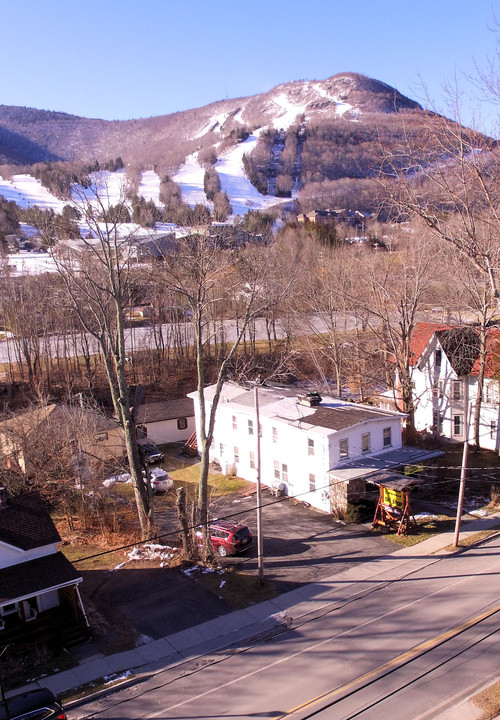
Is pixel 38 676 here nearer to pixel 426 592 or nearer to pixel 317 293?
pixel 426 592

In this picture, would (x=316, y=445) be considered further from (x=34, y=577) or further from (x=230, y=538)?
(x=34, y=577)

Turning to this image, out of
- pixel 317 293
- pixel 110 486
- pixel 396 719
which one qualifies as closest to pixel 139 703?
pixel 396 719

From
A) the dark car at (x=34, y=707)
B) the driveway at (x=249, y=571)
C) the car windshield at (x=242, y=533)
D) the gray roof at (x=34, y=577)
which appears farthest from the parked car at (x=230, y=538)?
the dark car at (x=34, y=707)

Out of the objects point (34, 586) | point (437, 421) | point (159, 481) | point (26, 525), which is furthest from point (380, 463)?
point (34, 586)

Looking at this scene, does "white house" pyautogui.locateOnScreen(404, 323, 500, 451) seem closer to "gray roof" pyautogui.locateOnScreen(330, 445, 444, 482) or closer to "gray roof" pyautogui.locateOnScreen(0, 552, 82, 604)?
"gray roof" pyautogui.locateOnScreen(330, 445, 444, 482)

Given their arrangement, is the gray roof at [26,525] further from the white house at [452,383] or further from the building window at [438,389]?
the building window at [438,389]
